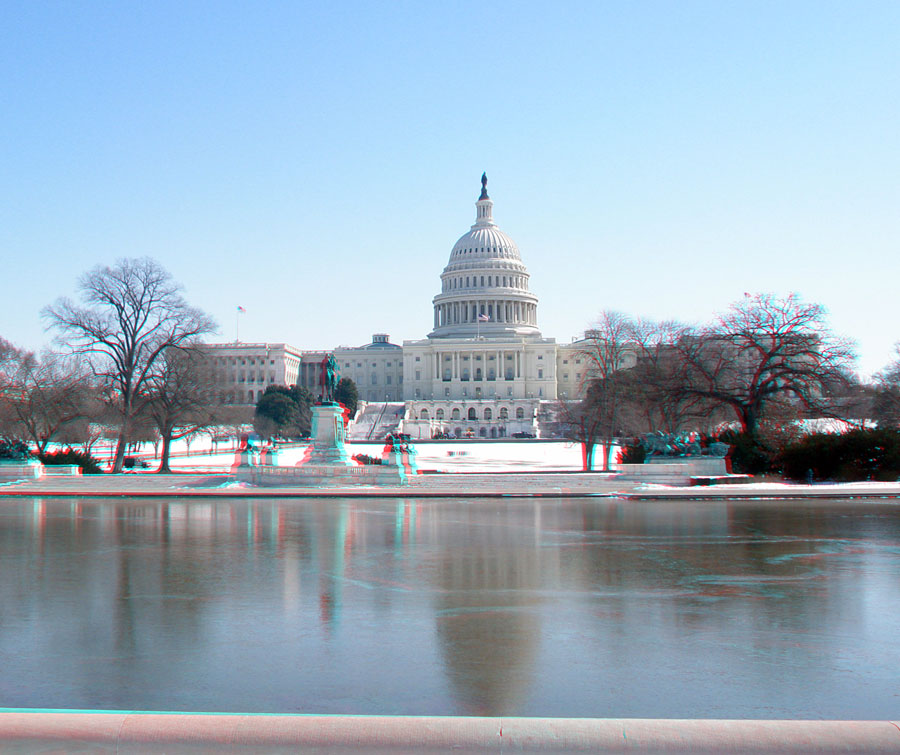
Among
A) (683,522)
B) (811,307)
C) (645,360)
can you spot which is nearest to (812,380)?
(811,307)

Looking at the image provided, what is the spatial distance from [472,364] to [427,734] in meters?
143

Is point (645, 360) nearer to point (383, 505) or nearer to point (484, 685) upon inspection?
point (383, 505)

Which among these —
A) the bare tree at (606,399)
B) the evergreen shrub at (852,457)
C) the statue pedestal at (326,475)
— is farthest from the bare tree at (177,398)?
the evergreen shrub at (852,457)

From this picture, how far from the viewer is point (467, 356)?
14788 centimetres

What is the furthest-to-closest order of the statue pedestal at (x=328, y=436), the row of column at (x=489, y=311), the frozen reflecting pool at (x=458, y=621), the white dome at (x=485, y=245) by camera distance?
the white dome at (x=485, y=245)
the row of column at (x=489, y=311)
the statue pedestal at (x=328, y=436)
the frozen reflecting pool at (x=458, y=621)

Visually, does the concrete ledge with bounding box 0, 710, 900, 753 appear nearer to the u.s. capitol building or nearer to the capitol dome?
the u.s. capitol building

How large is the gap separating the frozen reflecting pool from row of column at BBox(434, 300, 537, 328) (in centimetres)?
13758

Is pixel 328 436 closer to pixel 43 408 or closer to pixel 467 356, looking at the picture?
pixel 43 408

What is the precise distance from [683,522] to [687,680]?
12670 mm

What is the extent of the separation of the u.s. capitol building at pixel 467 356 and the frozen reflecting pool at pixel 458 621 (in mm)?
117501

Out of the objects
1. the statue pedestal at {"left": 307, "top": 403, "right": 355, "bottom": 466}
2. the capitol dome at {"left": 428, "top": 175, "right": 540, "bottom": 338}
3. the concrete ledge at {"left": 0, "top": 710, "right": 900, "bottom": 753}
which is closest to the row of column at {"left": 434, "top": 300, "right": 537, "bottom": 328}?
the capitol dome at {"left": 428, "top": 175, "right": 540, "bottom": 338}

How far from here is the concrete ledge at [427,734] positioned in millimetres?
5129

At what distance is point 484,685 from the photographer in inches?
263

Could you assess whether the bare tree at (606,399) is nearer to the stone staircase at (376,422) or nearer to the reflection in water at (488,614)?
the reflection in water at (488,614)
